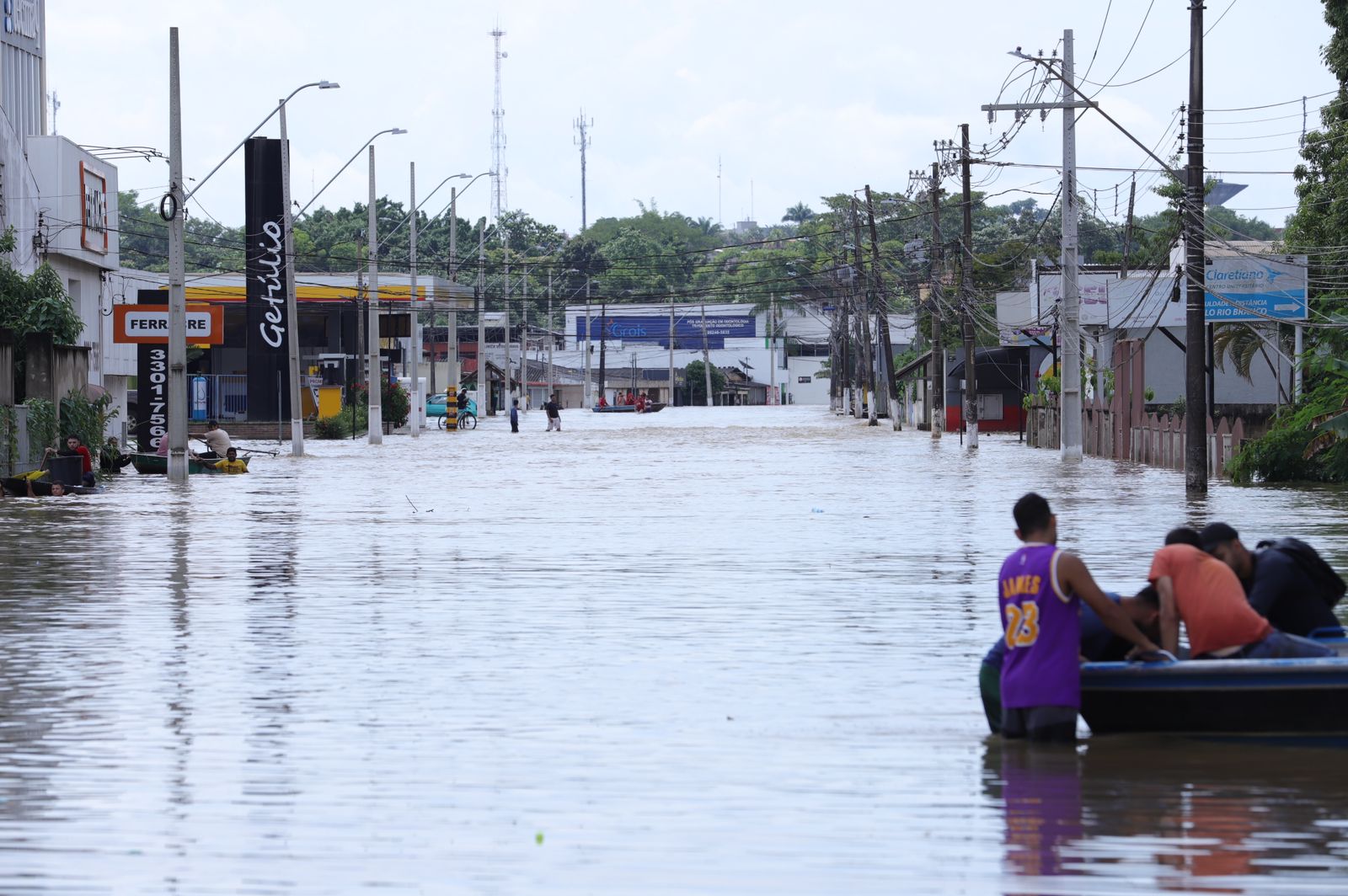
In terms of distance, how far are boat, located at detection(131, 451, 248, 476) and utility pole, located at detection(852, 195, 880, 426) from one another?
50.3m

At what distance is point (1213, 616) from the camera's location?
30.7ft

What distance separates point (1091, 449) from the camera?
51438 mm

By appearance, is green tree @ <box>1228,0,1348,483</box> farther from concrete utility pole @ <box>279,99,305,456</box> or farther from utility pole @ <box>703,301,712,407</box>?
utility pole @ <box>703,301,712,407</box>

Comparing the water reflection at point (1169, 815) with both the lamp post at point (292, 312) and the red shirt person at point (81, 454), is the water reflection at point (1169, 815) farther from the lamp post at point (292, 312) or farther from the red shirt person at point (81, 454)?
the lamp post at point (292, 312)

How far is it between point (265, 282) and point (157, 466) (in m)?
23.5

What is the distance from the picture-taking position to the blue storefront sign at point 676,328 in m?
179

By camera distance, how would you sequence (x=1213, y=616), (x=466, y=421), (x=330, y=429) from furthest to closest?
(x=466, y=421) → (x=330, y=429) → (x=1213, y=616)

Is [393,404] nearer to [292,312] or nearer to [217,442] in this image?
[292,312]

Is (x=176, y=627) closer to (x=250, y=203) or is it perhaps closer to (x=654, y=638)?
(x=654, y=638)

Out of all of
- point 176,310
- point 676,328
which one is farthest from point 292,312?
point 676,328

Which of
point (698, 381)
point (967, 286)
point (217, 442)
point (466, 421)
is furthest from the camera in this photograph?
point (698, 381)

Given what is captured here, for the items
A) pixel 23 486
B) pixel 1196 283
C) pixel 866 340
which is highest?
pixel 866 340

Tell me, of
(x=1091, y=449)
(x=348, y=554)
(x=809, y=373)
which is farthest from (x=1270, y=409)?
(x=809, y=373)

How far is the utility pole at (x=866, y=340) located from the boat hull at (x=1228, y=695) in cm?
7878
